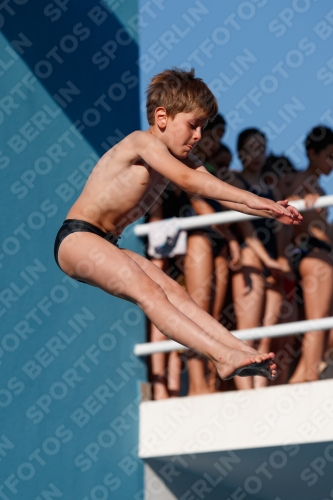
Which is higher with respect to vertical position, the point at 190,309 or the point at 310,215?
the point at 190,309

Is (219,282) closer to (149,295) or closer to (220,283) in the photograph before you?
(220,283)

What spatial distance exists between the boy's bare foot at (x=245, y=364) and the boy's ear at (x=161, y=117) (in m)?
0.86

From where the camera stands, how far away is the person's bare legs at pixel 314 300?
457cm

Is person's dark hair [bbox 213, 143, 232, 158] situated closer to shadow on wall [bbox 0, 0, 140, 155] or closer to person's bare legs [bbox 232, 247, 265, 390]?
person's bare legs [bbox 232, 247, 265, 390]

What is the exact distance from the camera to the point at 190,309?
3.45 metres

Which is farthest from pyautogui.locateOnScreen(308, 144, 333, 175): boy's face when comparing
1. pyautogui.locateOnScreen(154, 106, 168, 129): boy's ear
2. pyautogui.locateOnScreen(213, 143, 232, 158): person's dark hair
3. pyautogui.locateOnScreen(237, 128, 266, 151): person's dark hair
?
pyautogui.locateOnScreen(154, 106, 168, 129): boy's ear

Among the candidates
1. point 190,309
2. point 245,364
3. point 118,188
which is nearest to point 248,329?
point 190,309

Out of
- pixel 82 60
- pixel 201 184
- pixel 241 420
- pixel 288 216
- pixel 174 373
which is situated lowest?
pixel 241 420

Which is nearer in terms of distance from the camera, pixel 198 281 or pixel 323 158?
pixel 198 281

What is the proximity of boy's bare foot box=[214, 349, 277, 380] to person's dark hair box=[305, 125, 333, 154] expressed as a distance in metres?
1.75

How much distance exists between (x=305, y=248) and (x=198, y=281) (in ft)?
1.79

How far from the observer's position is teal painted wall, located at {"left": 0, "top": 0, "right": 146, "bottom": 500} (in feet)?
15.5

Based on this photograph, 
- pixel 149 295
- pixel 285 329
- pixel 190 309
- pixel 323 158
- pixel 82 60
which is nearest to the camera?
pixel 149 295

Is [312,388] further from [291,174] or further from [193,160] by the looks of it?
[193,160]
